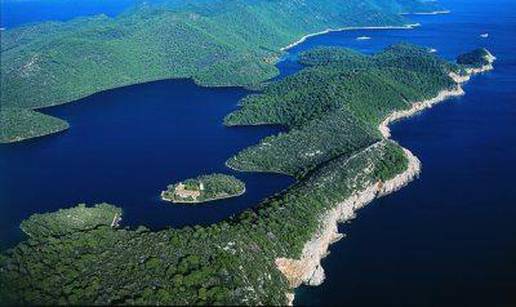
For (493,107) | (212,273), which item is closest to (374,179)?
(212,273)

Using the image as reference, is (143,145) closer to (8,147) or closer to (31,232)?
(8,147)

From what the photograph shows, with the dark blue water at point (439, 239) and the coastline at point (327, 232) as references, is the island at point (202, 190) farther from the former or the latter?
the dark blue water at point (439, 239)

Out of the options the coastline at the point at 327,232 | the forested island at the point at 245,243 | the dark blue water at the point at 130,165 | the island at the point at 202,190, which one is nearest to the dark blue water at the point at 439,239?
the coastline at the point at 327,232

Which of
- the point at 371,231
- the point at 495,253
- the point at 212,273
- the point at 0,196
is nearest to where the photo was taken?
the point at 212,273

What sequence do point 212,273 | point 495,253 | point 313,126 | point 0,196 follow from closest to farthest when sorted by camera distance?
point 212,273 < point 495,253 < point 0,196 < point 313,126

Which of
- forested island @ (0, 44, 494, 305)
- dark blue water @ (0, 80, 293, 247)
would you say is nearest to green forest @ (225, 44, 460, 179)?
forested island @ (0, 44, 494, 305)
